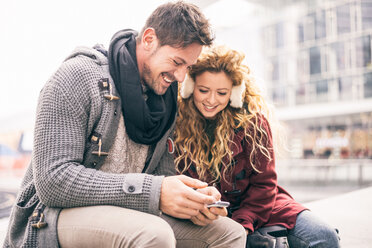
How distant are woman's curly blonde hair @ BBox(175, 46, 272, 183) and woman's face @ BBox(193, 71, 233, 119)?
38 mm

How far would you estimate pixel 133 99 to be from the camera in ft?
5.17

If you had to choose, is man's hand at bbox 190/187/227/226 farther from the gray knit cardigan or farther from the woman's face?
the woman's face

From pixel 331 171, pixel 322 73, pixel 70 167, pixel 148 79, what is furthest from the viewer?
pixel 322 73

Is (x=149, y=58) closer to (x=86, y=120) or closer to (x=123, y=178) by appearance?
(x=86, y=120)

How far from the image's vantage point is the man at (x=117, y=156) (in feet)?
4.40

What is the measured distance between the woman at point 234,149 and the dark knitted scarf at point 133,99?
0.55 m

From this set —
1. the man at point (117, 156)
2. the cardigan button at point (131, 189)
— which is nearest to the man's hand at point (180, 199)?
the man at point (117, 156)

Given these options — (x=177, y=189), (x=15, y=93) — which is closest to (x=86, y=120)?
(x=177, y=189)

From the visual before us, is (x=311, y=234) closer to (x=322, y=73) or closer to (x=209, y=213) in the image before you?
(x=209, y=213)

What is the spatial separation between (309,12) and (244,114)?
17862 millimetres

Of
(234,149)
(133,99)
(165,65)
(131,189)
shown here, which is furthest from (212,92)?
(131,189)

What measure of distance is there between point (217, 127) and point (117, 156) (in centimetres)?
90

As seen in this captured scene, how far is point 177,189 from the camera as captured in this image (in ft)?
4.53

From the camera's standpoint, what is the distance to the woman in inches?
88.4
